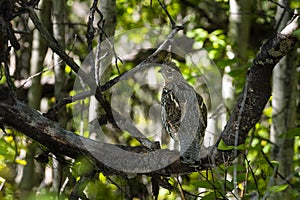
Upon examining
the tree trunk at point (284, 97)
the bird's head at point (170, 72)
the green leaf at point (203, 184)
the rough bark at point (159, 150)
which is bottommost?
the green leaf at point (203, 184)

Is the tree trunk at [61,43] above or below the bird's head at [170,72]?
above

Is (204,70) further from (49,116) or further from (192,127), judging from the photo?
(49,116)

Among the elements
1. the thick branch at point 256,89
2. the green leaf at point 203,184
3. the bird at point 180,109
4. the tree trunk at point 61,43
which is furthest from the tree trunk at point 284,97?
the green leaf at point 203,184

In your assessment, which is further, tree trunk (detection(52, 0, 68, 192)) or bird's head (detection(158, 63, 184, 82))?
tree trunk (detection(52, 0, 68, 192))

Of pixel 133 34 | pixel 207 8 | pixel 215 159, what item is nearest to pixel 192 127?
pixel 215 159

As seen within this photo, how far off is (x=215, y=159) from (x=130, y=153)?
383mm

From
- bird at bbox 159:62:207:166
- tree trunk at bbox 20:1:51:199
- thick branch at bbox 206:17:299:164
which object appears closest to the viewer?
thick branch at bbox 206:17:299:164

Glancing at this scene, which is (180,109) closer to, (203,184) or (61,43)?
(203,184)

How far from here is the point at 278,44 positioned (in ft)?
7.93

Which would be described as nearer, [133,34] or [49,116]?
[49,116]

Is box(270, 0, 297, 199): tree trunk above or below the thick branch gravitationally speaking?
above

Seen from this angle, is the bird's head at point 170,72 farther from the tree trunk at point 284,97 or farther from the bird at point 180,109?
the tree trunk at point 284,97

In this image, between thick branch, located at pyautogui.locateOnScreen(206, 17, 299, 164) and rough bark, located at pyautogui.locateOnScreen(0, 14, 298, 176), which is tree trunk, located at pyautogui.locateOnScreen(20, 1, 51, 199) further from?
thick branch, located at pyautogui.locateOnScreen(206, 17, 299, 164)

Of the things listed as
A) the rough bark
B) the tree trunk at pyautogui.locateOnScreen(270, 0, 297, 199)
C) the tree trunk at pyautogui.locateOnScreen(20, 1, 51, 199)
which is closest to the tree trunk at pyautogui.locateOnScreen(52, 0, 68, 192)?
the tree trunk at pyautogui.locateOnScreen(20, 1, 51, 199)
